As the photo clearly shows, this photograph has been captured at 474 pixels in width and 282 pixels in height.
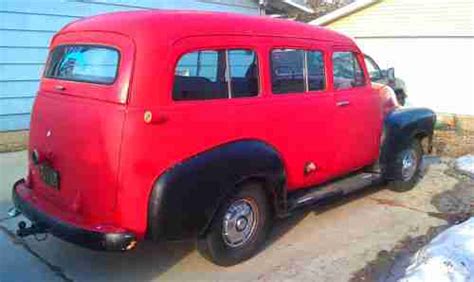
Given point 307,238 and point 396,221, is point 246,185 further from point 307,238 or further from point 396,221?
point 396,221

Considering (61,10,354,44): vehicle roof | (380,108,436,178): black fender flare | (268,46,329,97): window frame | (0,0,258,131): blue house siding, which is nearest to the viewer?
(61,10,354,44): vehicle roof

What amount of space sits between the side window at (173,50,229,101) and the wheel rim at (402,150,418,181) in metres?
3.36

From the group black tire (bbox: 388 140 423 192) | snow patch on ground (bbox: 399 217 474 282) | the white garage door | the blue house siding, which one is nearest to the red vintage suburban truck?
snow patch on ground (bbox: 399 217 474 282)

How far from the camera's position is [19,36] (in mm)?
10539

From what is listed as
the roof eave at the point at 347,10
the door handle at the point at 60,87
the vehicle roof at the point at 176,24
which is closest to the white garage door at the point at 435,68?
the roof eave at the point at 347,10

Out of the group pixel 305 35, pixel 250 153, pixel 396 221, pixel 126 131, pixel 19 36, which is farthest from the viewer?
pixel 19 36

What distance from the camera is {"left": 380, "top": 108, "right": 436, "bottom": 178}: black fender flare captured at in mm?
6562

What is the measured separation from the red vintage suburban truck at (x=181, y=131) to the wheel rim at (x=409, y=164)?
1673mm

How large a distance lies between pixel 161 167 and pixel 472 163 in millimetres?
6392

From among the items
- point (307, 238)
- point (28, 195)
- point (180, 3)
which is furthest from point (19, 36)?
point (307, 238)

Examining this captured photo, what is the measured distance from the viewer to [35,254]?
4.93m

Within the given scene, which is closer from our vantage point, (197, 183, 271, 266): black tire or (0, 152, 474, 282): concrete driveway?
(197, 183, 271, 266): black tire

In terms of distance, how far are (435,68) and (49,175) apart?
1367cm

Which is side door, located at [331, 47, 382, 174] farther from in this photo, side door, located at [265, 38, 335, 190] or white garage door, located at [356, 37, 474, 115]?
white garage door, located at [356, 37, 474, 115]
